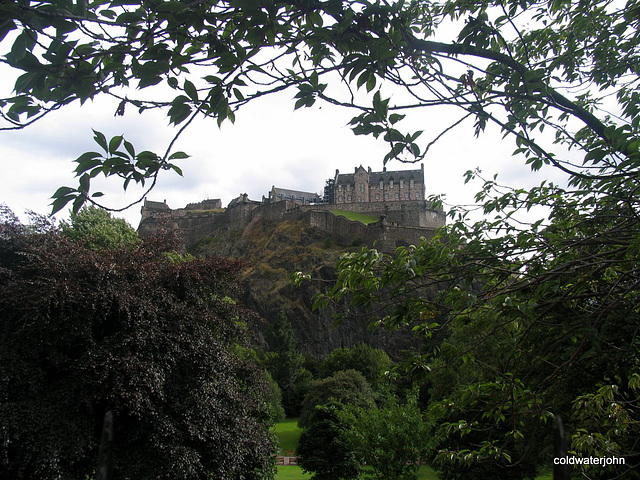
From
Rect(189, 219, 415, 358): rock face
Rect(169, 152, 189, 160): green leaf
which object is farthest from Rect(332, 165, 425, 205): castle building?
Rect(169, 152, 189, 160): green leaf

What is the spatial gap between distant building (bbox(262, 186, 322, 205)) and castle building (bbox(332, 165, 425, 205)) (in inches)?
358

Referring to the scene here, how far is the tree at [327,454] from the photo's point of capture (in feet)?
72.1

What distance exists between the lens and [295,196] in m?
92.7

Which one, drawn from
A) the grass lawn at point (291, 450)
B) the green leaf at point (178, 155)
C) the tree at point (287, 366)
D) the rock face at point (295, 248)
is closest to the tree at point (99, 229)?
the grass lawn at point (291, 450)

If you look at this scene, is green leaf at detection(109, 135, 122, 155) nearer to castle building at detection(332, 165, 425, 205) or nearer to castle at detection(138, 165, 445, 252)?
castle at detection(138, 165, 445, 252)

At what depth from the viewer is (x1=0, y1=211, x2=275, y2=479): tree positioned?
36.3 ft

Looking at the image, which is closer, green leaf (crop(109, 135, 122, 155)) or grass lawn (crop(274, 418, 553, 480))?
green leaf (crop(109, 135, 122, 155))

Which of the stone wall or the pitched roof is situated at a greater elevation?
the pitched roof

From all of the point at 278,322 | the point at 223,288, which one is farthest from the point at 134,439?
the point at 278,322

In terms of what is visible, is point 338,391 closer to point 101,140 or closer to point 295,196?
point 101,140

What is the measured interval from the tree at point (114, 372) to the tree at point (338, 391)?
55.3ft

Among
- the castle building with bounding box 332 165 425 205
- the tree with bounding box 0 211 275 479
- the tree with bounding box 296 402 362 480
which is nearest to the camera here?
the tree with bounding box 0 211 275 479

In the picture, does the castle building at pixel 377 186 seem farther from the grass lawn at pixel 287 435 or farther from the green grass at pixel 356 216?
the grass lawn at pixel 287 435

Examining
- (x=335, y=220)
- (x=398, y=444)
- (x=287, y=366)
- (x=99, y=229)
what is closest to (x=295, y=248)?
(x=335, y=220)
